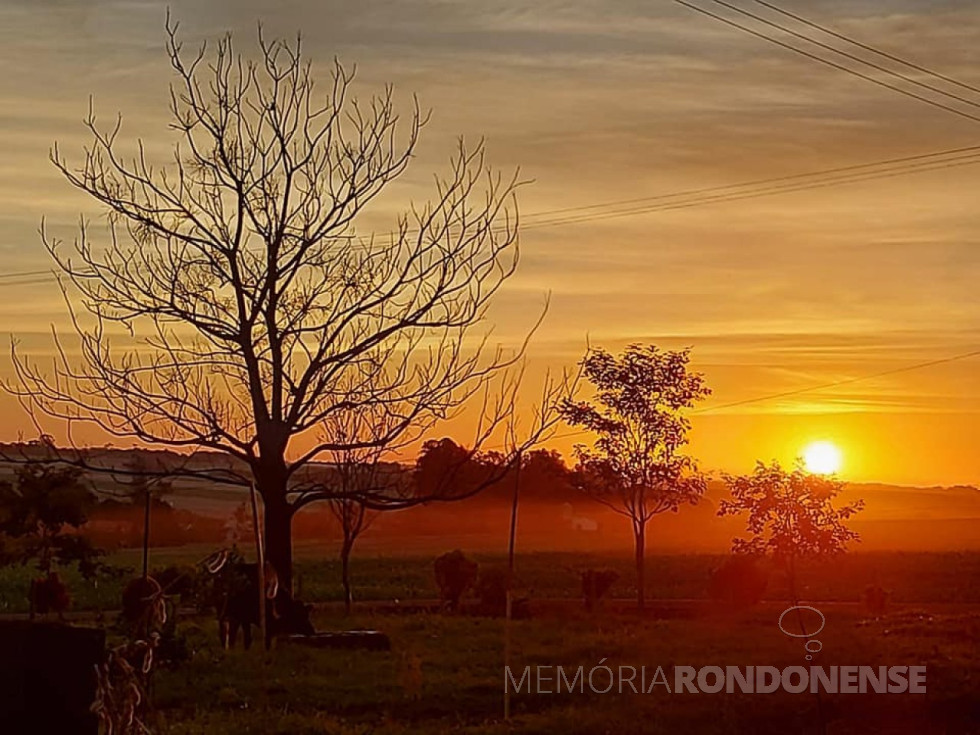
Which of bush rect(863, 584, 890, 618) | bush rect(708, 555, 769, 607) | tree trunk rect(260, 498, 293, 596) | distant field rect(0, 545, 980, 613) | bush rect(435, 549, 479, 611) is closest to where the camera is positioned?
tree trunk rect(260, 498, 293, 596)

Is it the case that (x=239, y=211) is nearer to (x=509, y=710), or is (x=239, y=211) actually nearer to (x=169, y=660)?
(x=169, y=660)

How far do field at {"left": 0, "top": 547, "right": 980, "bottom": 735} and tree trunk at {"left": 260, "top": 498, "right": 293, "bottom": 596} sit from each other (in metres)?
1.51

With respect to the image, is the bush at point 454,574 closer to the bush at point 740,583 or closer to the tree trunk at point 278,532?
the bush at point 740,583

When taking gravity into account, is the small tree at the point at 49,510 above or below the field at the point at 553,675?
above

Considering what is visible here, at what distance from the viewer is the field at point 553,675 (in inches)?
553

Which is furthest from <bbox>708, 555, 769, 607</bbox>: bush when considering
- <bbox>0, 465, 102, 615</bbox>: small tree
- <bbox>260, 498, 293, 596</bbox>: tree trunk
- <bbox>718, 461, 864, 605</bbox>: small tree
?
<bbox>0, 465, 102, 615</bbox>: small tree

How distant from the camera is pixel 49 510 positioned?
81.5ft

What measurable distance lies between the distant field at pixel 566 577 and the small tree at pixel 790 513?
10.2 feet

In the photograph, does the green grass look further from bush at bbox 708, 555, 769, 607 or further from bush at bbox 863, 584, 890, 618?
bush at bbox 708, 555, 769, 607

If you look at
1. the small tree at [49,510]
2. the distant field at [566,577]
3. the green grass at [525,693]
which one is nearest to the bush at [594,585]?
the distant field at [566,577]

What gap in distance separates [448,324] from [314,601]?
18.1 metres

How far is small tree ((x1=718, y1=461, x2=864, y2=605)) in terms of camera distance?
35406 mm

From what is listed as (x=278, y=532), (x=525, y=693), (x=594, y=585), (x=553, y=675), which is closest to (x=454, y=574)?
(x=594, y=585)

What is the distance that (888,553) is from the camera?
76500mm
